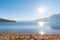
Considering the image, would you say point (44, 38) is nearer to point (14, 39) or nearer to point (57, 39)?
point (57, 39)

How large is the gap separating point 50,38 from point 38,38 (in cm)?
36

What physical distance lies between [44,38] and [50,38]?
0.18 meters

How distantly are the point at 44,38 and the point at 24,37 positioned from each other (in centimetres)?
61

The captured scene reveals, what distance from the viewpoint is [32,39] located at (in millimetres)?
5395

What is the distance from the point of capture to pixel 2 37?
5.61 m

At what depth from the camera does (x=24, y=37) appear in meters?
5.49

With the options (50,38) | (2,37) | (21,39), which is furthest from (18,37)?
(50,38)

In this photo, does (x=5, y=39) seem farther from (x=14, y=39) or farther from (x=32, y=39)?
(x=32, y=39)

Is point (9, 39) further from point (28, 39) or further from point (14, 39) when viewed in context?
point (28, 39)

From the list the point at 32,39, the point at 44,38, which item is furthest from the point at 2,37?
the point at 44,38

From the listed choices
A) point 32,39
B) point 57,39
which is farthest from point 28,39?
point 57,39

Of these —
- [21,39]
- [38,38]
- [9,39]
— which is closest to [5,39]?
[9,39]

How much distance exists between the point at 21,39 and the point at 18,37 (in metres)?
0.12

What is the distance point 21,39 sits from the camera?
5422 millimetres
